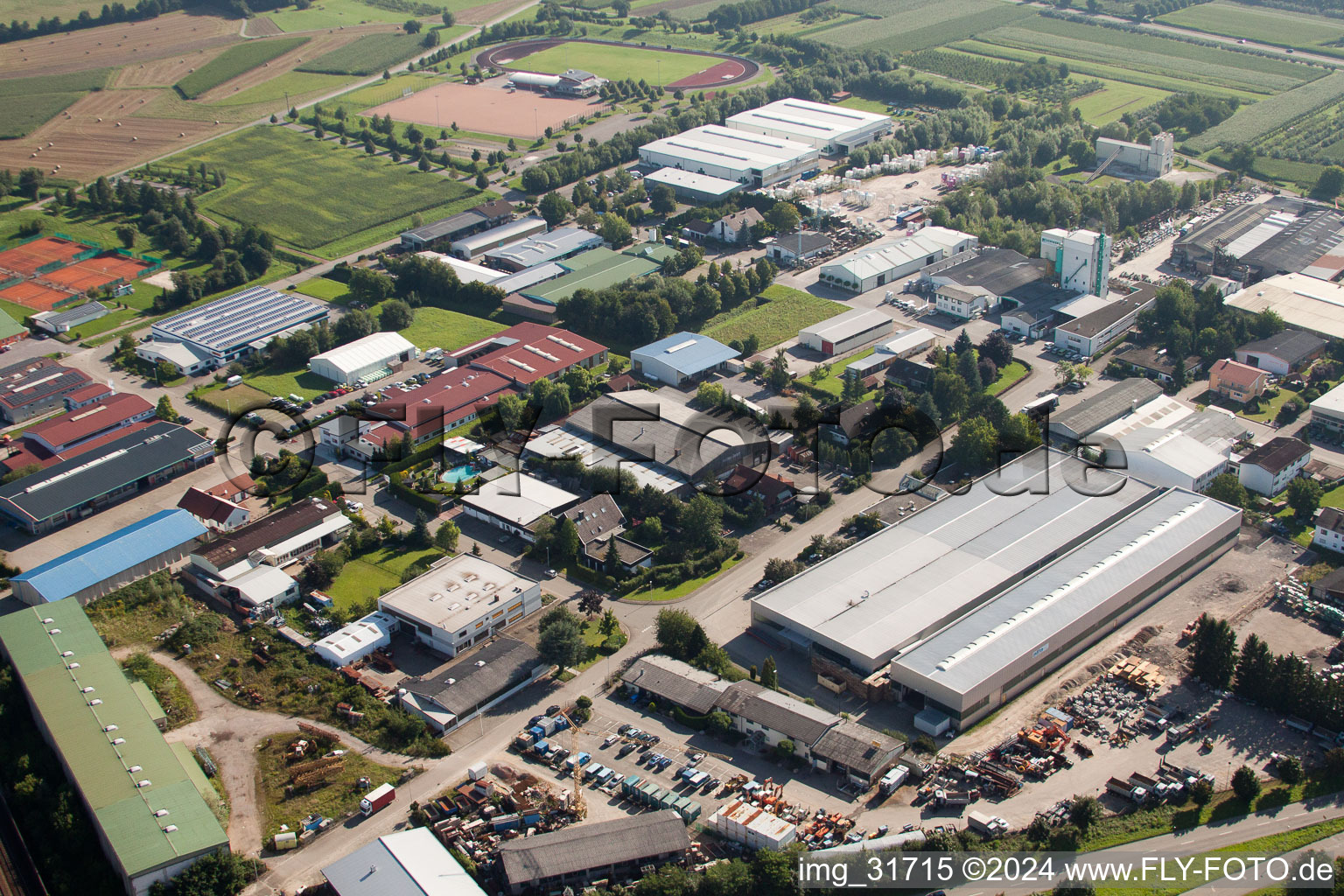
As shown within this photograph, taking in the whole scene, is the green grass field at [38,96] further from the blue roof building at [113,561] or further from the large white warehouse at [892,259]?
the large white warehouse at [892,259]

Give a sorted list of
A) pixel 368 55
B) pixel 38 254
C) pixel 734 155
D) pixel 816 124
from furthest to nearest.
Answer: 1. pixel 368 55
2. pixel 816 124
3. pixel 734 155
4. pixel 38 254

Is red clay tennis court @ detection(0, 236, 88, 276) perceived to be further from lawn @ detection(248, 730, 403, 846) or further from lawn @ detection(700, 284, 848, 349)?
lawn @ detection(248, 730, 403, 846)

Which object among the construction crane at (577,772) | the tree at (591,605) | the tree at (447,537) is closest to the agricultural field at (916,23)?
the tree at (447,537)

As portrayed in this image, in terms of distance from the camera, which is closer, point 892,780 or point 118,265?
point 892,780

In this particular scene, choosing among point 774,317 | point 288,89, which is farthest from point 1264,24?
point 288,89

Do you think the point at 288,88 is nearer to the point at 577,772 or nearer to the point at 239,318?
the point at 239,318
